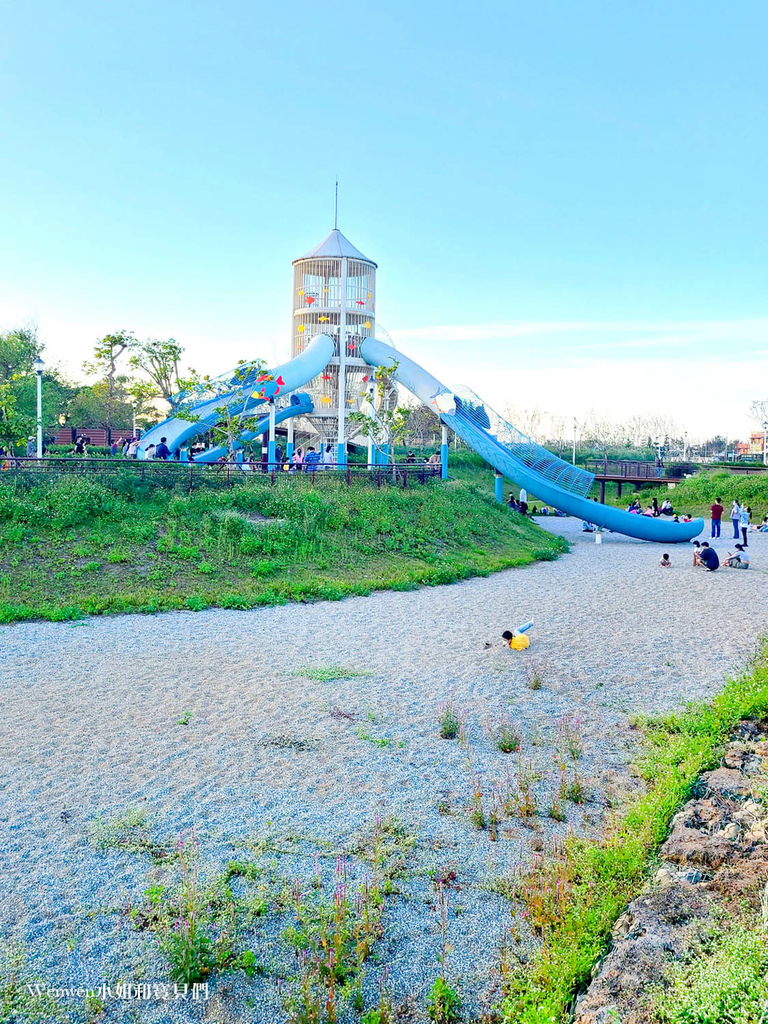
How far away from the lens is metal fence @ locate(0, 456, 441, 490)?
17.0 metres

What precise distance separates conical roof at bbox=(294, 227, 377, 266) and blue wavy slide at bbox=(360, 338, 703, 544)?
701 centimetres

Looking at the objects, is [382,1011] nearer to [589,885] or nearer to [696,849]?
[589,885]

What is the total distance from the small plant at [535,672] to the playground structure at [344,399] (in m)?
12.2

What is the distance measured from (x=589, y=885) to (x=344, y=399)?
2840cm

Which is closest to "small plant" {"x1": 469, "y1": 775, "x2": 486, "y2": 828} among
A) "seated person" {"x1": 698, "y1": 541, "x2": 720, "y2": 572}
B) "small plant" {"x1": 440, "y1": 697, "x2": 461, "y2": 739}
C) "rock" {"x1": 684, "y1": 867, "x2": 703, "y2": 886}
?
"small plant" {"x1": 440, "y1": 697, "x2": 461, "y2": 739}

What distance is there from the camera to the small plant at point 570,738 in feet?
22.8

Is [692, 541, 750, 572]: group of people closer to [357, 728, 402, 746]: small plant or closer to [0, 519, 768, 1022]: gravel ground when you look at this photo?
[0, 519, 768, 1022]: gravel ground

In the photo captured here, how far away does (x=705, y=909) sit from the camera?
4270 mm

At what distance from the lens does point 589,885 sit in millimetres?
4652

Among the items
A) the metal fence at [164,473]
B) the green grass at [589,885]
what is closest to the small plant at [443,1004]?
the green grass at [589,885]

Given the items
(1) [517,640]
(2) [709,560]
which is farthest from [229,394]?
(1) [517,640]

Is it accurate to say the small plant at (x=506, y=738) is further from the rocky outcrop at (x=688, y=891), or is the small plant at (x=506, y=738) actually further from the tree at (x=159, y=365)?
the tree at (x=159, y=365)

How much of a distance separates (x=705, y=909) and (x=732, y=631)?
8904 mm

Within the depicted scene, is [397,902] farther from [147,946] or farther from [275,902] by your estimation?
[147,946]
